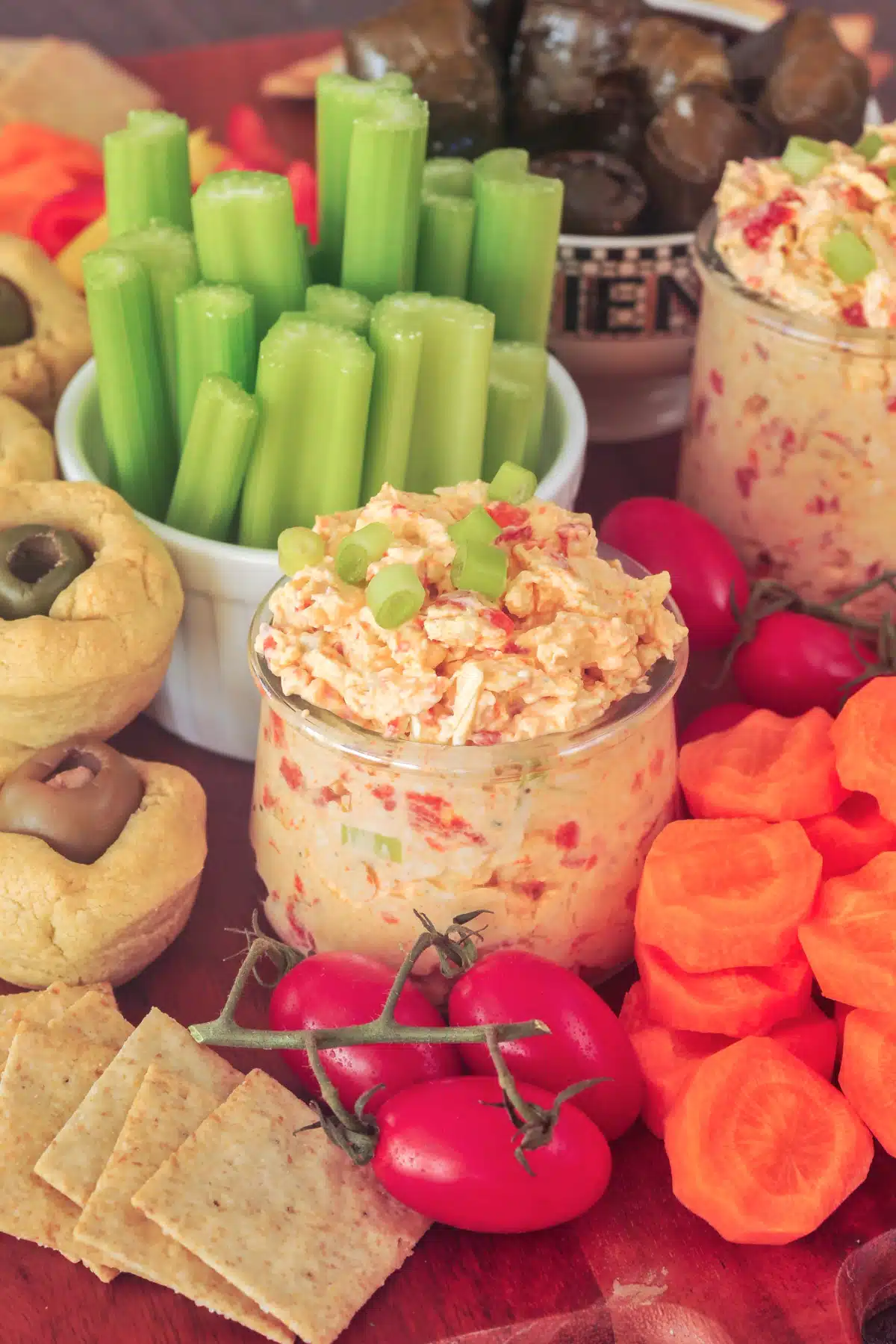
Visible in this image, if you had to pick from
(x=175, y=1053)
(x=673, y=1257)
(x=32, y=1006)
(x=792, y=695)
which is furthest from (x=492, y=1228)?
(x=792, y=695)

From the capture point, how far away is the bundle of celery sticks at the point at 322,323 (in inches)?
73.1

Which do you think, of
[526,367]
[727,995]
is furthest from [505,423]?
[727,995]

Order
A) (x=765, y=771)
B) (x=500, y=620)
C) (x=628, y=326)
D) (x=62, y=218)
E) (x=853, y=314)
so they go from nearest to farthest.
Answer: (x=500, y=620)
(x=765, y=771)
(x=853, y=314)
(x=628, y=326)
(x=62, y=218)

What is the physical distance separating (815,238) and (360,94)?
644mm

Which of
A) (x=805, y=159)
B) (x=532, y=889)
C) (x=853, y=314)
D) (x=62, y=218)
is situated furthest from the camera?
(x=62, y=218)

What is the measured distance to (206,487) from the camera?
1.92m

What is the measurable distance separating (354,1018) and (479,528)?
1.75 feet

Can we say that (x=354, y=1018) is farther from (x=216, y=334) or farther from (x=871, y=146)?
(x=871, y=146)

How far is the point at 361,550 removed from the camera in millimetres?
1580

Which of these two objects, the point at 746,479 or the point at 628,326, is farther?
the point at 628,326

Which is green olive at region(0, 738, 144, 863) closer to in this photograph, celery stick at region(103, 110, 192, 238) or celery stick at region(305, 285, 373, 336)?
celery stick at region(305, 285, 373, 336)

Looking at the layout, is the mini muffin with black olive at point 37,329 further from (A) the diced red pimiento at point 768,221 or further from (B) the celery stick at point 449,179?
(A) the diced red pimiento at point 768,221

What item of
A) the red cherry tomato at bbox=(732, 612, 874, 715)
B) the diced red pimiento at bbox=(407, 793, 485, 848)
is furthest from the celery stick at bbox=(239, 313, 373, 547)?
the red cherry tomato at bbox=(732, 612, 874, 715)

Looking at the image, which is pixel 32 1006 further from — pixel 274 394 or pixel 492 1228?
pixel 274 394
